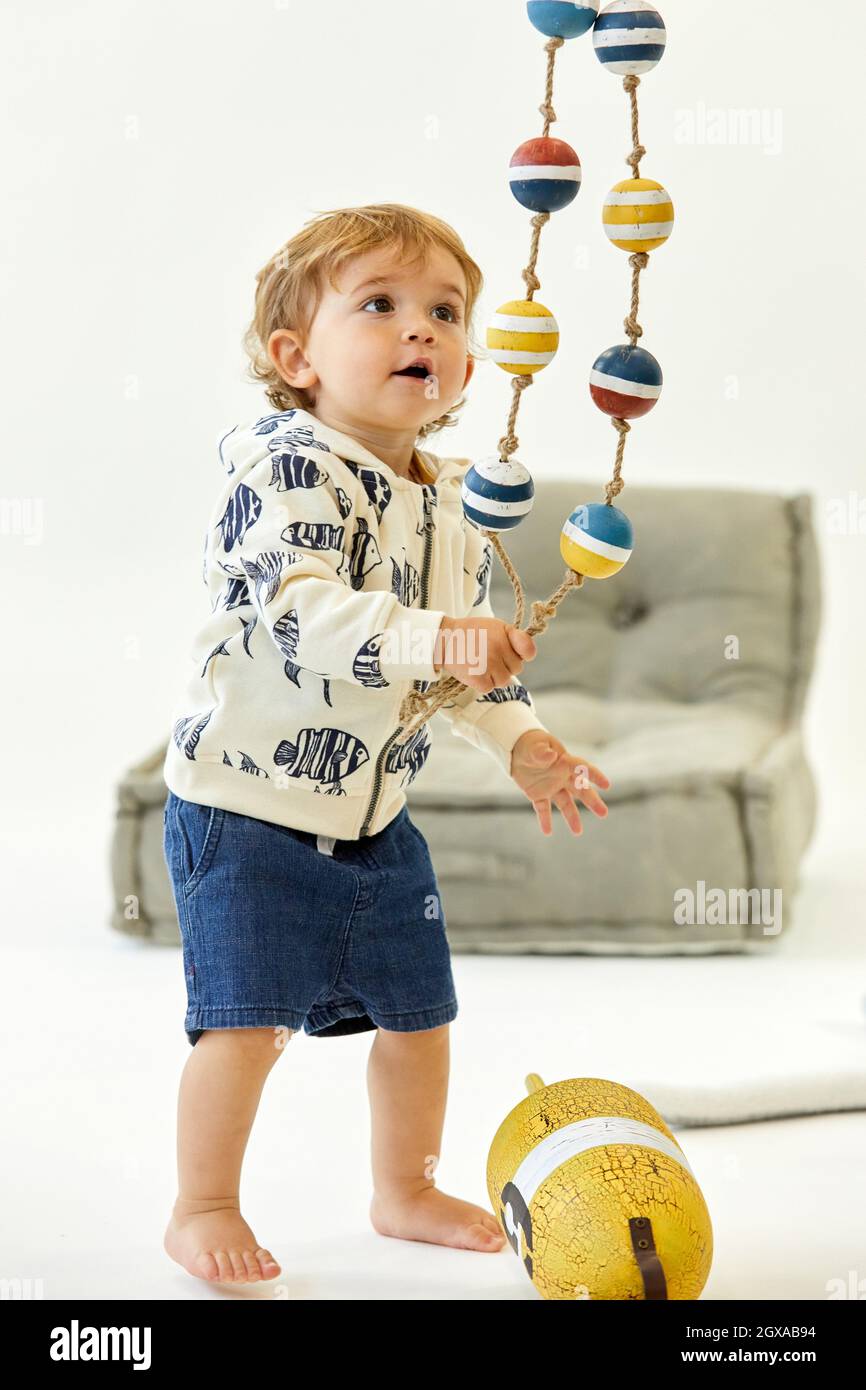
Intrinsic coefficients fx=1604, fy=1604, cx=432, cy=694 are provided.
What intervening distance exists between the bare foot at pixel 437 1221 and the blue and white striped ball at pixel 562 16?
0.89 meters

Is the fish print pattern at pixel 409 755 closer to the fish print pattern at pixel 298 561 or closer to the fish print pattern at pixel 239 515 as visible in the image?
the fish print pattern at pixel 298 561

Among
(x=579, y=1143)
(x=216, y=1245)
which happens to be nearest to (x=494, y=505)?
(x=579, y=1143)

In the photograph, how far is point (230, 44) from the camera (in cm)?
254

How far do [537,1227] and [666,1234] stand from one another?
0.09m

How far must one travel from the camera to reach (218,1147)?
117cm

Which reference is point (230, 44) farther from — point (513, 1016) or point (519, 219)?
point (513, 1016)

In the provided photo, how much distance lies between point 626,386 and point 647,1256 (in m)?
0.59

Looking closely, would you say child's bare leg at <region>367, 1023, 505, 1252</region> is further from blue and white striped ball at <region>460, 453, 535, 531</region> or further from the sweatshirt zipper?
blue and white striped ball at <region>460, 453, 535, 531</region>

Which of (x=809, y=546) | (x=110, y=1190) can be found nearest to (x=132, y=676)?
(x=809, y=546)

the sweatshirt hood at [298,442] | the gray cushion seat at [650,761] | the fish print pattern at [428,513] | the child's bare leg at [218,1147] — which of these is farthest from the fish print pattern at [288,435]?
the gray cushion seat at [650,761]

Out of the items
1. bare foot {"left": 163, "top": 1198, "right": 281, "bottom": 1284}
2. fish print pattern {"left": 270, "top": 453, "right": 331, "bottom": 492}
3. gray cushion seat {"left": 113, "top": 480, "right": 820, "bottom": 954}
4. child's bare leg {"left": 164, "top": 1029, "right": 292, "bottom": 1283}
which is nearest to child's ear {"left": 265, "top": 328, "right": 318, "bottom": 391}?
fish print pattern {"left": 270, "top": 453, "right": 331, "bottom": 492}

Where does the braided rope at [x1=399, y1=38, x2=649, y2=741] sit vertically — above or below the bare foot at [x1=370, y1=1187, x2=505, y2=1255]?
above

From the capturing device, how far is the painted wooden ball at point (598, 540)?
1.13 m

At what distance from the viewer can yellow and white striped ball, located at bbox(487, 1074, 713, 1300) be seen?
3.44 feet
